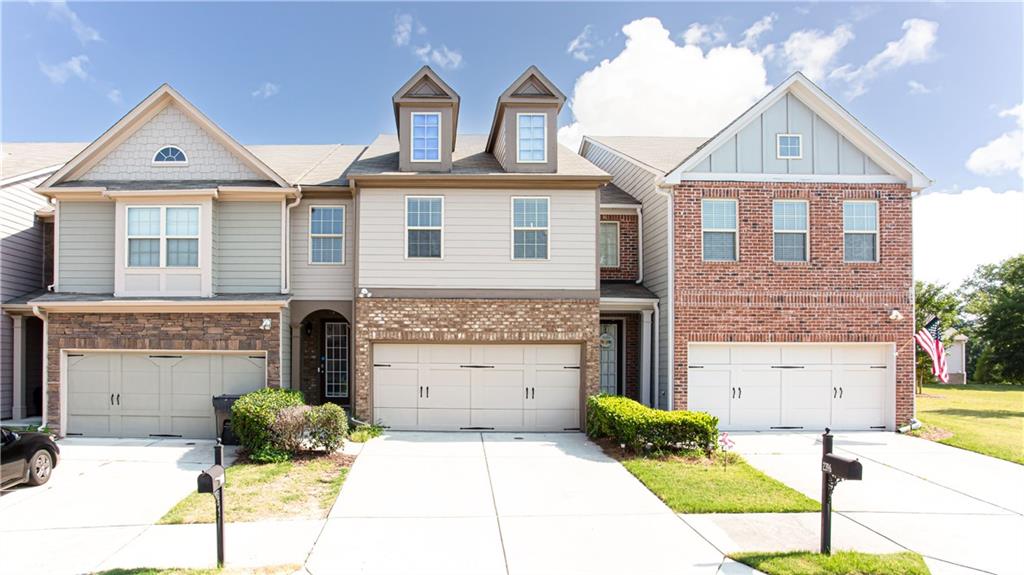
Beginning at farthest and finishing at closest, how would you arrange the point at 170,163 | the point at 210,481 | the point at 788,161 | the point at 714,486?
the point at 788,161, the point at 170,163, the point at 714,486, the point at 210,481

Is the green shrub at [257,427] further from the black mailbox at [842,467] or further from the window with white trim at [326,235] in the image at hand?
the black mailbox at [842,467]

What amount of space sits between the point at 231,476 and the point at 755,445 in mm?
10137

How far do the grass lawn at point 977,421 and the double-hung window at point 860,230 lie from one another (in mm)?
4316

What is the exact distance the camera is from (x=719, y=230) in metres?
13.7

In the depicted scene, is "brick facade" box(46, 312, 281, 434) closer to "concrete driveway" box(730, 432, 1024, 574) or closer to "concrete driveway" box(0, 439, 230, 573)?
"concrete driveway" box(0, 439, 230, 573)

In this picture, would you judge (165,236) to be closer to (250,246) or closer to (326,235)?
(250,246)

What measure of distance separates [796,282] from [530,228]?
21.1 feet

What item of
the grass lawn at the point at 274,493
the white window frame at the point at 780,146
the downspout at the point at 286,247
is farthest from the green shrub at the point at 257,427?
the white window frame at the point at 780,146

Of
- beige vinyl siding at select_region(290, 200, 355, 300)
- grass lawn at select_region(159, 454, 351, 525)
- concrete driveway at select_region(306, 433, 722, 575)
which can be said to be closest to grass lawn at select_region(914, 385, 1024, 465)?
concrete driveway at select_region(306, 433, 722, 575)

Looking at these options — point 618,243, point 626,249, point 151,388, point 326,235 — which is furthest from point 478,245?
point 151,388

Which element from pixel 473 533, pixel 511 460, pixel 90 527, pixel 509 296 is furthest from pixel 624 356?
pixel 90 527

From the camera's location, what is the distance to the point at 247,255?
13.5 metres

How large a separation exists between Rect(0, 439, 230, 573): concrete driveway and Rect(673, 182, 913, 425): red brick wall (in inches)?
408

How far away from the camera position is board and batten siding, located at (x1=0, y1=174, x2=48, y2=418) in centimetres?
1412
